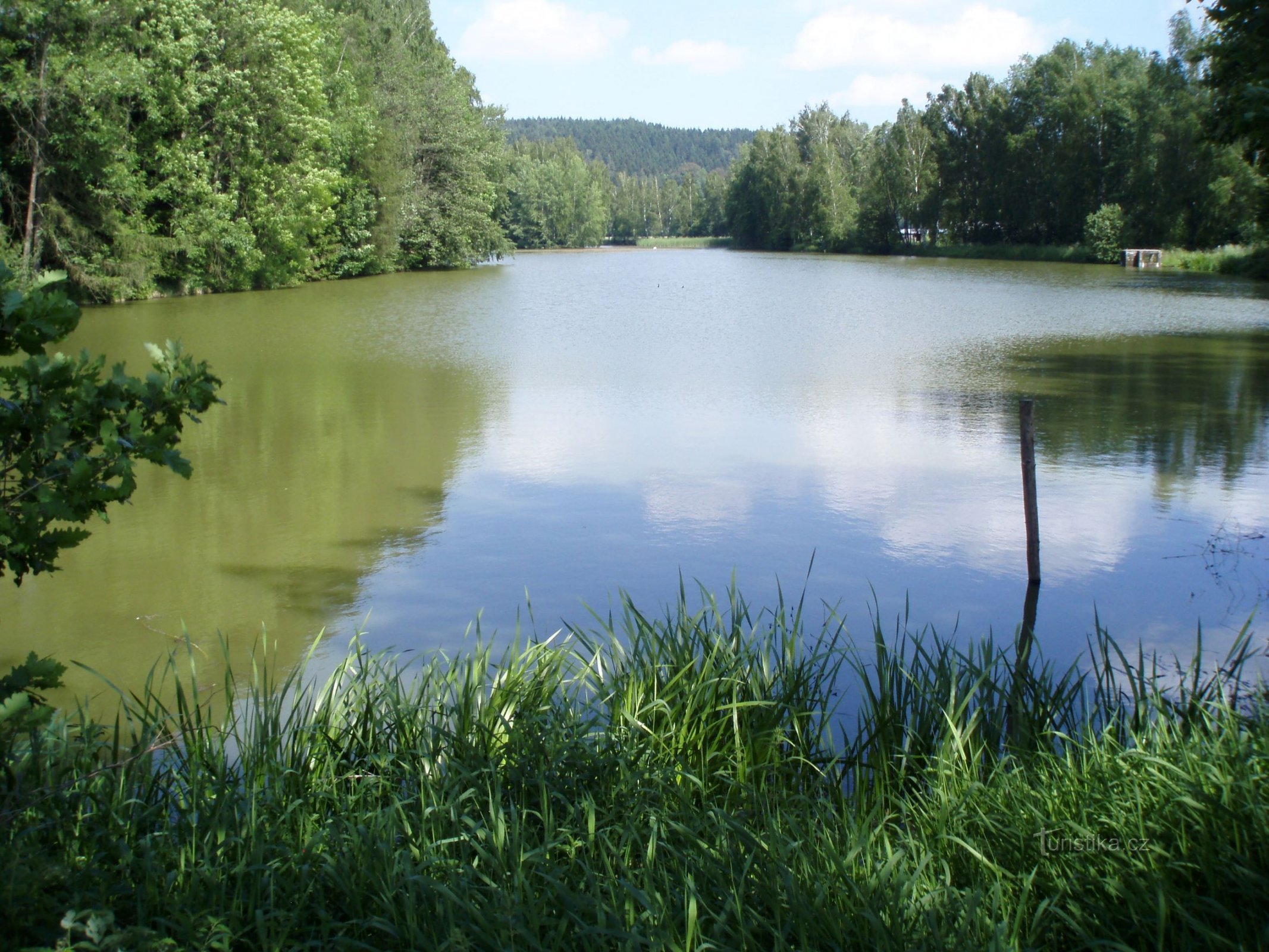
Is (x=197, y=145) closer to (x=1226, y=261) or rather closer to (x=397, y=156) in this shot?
(x=397, y=156)

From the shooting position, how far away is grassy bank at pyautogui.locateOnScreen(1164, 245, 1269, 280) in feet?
108

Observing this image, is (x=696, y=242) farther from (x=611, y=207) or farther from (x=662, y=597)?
(x=662, y=597)

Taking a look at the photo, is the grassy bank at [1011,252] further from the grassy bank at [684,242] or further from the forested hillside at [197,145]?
the grassy bank at [684,242]

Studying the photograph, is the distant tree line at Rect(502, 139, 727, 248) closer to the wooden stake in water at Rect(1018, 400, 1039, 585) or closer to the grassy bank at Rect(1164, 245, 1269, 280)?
the grassy bank at Rect(1164, 245, 1269, 280)

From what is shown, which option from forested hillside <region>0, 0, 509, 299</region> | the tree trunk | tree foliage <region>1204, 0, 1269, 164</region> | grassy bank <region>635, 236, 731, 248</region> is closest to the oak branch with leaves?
tree foliage <region>1204, 0, 1269, 164</region>

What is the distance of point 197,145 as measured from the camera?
26.1m

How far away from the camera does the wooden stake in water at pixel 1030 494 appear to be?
648cm

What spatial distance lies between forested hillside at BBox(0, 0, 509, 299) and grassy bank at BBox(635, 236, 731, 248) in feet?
189

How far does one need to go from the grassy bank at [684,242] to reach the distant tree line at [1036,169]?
1662 centimetres

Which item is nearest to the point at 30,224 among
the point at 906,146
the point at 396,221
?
the point at 396,221

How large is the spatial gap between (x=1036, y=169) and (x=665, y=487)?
5110 cm

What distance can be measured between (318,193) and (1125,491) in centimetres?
2608

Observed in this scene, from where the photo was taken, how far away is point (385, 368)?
1569 cm

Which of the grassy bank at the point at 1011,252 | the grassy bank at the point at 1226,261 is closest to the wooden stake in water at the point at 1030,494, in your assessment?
the grassy bank at the point at 1226,261
